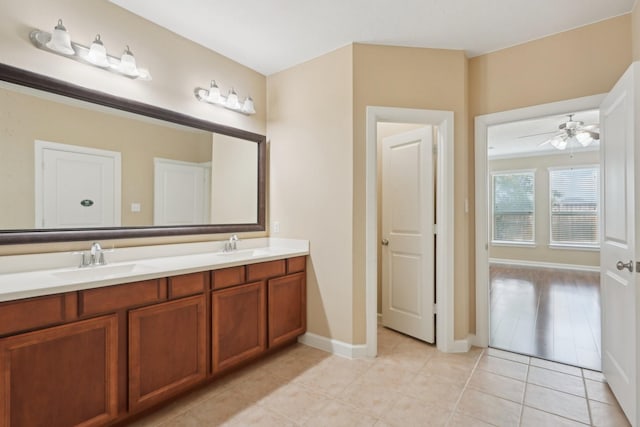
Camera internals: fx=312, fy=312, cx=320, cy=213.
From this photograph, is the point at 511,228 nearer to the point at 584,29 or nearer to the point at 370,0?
the point at 584,29

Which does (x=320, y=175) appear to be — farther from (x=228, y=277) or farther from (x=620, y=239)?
(x=620, y=239)

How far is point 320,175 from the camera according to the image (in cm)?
279

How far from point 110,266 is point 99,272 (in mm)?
170

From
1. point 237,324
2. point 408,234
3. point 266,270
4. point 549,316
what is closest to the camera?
point 237,324

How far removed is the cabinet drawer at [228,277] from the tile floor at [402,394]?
71 centimetres

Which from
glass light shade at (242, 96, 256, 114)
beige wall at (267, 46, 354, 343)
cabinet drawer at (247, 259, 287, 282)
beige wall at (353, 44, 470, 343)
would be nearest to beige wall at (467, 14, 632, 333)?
beige wall at (353, 44, 470, 343)

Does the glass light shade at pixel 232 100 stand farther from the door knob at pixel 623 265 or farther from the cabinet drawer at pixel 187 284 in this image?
the door knob at pixel 623 265

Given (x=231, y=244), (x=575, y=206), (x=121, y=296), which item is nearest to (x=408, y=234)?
(x=231, y=244)

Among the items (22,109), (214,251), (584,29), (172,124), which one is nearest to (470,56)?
(584,29)

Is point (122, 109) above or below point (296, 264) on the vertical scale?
above

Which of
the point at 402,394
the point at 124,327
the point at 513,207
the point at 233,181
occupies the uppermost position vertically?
the point at 233,181

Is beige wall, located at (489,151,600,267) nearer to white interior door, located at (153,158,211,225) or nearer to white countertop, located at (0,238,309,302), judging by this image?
white countertop, located at (0,238,309,302)

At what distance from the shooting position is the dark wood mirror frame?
5.63 feet

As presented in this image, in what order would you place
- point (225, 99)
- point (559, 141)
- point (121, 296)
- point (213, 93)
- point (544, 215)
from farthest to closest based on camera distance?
point (544, 215), point (559, 141), point (225, 99), point (213, 93), point (121, 296)
